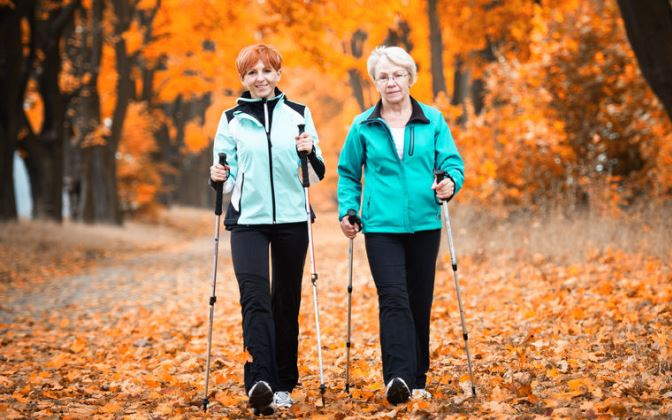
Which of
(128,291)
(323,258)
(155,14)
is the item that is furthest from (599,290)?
(155,14)

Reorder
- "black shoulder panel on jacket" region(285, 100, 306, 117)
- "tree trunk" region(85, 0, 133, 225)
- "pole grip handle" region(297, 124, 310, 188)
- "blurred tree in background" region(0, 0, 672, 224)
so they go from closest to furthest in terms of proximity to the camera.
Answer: "pole grip handle" region(297, 124, 310, 188)
"black shoulder panel on jacket" region(285, 100, 306, 117)
"blurred tree in background" region(0, 0, 672, 224)
"tree trunk" region(85, 0, 133, 225)

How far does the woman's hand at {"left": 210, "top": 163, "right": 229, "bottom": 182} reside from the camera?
483 centimetres

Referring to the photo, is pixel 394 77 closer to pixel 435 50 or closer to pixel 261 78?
pixel 261 78

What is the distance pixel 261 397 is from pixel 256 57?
195cm

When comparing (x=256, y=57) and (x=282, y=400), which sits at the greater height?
(x=256, y=57)

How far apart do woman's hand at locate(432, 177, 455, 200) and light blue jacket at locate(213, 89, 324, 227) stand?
81 centimetres

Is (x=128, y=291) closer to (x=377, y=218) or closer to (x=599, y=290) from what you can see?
(x=599, y=290)

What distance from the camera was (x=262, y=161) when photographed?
488 centimetres

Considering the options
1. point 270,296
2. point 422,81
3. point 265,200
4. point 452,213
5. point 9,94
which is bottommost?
point 270,296

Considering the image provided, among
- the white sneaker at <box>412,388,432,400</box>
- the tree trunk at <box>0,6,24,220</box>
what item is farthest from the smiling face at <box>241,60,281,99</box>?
the tree trunk at <box>0,6,24,220</box>

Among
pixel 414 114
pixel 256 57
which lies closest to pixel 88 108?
pixel 256 57

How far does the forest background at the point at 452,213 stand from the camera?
5.66m

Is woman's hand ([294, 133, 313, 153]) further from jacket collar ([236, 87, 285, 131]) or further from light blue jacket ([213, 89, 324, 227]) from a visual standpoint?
jacket collar ([236, 87, 285, 131])

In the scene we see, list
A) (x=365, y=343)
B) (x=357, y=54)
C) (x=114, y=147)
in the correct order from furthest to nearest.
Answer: (x=357, y=54) < (x=114, y=147) < (x=365, y=343)
